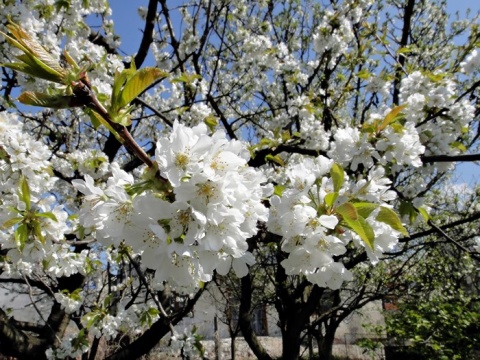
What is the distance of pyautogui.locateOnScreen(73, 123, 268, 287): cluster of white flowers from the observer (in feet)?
2.74

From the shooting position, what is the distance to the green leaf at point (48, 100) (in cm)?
71

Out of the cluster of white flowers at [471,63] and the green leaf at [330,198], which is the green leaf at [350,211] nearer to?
the green leaf at [330,198]

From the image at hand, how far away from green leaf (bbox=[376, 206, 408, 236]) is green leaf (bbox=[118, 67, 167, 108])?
71 cm

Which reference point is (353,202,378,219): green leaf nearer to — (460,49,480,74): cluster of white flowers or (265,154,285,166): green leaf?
(265,154,285,166): green leaf

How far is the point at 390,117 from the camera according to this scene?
168 centimetres

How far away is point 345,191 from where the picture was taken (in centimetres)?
126

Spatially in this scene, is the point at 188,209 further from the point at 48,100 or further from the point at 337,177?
the point at 337,177

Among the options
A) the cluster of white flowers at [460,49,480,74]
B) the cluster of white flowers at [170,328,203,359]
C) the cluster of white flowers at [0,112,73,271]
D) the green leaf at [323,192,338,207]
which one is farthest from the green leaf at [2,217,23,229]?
the cluster of white flowers at [460,49,480,74]

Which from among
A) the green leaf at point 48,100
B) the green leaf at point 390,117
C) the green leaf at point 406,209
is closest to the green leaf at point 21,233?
the green leaf at point 48,100

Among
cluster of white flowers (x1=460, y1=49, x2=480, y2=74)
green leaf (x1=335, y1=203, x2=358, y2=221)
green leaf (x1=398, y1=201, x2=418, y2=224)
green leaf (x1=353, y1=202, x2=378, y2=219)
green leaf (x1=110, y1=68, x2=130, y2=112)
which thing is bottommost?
green leaf (x1=335, y1=203, x2=358, y2=221)

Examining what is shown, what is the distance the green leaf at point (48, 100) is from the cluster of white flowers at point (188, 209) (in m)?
0.20

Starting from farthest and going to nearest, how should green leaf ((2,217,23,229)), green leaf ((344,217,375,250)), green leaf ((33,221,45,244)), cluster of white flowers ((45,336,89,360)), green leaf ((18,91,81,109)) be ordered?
cluster of white flowers ((45,336,89,360)) → green leaf ((33,221,45,244)) → green leaf ((2,217,23,229)) → green leaf ((344,217,375,250)) → green leaf ((18,91,81,109))

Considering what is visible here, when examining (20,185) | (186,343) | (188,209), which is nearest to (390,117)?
(188,209)

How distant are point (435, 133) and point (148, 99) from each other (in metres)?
4.58
